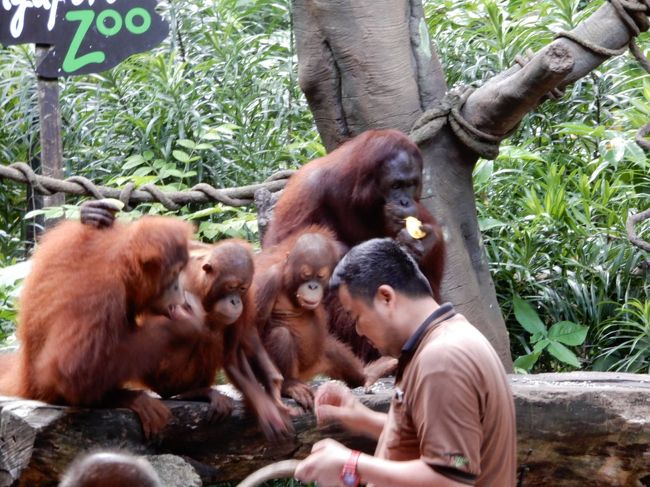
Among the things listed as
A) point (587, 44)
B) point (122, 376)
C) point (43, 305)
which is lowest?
point (122, 376)

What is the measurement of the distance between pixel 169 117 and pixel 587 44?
3474mm

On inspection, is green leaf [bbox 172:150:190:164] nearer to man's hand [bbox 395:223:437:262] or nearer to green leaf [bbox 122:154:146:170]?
green leaf [bbox 122:154:146:170]

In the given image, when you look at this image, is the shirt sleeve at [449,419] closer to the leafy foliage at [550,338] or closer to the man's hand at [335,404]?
the man's hand at [335,404]

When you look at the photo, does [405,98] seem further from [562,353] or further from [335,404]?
[335,404]

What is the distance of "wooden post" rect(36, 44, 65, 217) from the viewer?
568cm

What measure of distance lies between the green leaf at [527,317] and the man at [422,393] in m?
3.22

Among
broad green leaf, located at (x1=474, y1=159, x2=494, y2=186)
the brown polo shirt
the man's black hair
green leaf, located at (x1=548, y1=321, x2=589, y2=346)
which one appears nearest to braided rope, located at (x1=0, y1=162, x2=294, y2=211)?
broad green leaf, located at (x1=474, y1=159, x2=494, y2=186)

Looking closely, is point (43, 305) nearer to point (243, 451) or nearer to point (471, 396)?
point (243, 451)

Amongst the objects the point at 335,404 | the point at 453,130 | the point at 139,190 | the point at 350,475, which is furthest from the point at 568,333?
the point at 350,475

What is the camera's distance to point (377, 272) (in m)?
3.20

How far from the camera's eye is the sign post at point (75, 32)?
5453 millimetres

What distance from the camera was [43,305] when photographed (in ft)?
13.1

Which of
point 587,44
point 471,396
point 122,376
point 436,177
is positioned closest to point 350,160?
point 436,177

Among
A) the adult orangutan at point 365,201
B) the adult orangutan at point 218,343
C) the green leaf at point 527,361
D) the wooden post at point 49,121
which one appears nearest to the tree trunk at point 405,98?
the adult orangutan at point 365,201
